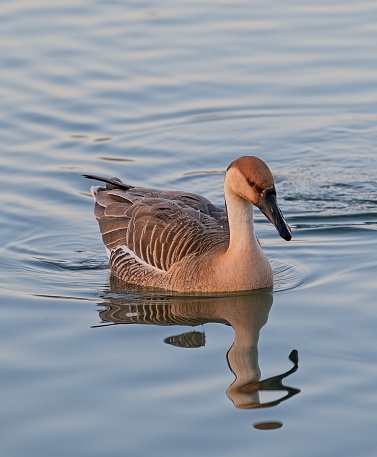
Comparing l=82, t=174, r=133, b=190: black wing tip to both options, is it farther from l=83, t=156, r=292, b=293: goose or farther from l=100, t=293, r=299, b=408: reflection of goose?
l=100, t=293, r=299, b=408: reflection of goose

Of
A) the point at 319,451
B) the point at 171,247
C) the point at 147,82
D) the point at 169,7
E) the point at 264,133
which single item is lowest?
the point at 319,451

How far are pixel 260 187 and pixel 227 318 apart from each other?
121 cm

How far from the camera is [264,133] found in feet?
49.1

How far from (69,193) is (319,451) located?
6.75 m

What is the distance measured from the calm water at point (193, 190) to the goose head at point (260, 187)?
0.76 meters

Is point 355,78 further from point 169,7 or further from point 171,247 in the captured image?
point 171,247

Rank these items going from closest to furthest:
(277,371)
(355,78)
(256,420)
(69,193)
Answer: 1. (256,420)
2. (277,371)
3. (69,193)
4. (355,78)

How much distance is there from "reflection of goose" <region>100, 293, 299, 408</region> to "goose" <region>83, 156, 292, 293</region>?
0.22 meters

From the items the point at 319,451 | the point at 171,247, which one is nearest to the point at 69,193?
the point at 171,247

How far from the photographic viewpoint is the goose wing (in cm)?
1075

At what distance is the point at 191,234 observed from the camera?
10.7 m

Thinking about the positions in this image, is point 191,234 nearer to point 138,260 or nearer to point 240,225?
point 240,225

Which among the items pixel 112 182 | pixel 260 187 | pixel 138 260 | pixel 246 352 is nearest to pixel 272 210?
pixel 260 187

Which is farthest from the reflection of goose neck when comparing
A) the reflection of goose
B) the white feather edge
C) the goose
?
the white feather edge
